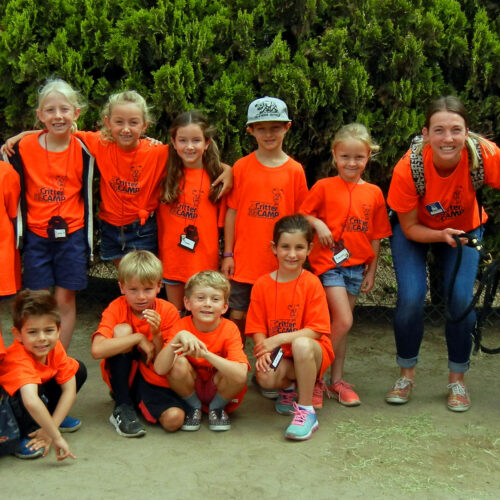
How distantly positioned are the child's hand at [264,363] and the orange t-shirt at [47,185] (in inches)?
58.1

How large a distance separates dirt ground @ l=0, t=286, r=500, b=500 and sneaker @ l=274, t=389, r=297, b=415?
0.15 ft

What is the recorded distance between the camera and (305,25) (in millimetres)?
5355

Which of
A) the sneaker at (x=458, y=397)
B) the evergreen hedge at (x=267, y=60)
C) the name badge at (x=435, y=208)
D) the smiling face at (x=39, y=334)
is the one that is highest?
the evergreen hedge at (x=267, y=60)

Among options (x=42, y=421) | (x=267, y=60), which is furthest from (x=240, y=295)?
(x=267, y=60)

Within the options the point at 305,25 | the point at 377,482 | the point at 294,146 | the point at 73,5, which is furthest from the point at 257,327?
the point at 73,5

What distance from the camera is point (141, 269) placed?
4.05m

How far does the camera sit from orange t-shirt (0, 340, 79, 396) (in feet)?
11.9

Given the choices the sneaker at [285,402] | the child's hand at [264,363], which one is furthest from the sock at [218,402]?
the sneaker at [285,402]

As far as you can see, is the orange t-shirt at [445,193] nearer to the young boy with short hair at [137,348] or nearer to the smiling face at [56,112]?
the young boy with short hair at [137,348]

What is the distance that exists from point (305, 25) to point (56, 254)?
2.48 meters

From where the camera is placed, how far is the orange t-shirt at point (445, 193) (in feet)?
13.9

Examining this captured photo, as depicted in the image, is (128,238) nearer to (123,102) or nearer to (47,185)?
(47,185)

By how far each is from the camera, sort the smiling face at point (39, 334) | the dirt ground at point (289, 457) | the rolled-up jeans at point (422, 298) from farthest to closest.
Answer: the rolled-up jeans at point (422, 298)
the smiling face at point (39, 334)
the dirt ground at point (289, 457)

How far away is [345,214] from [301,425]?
4.42ft
